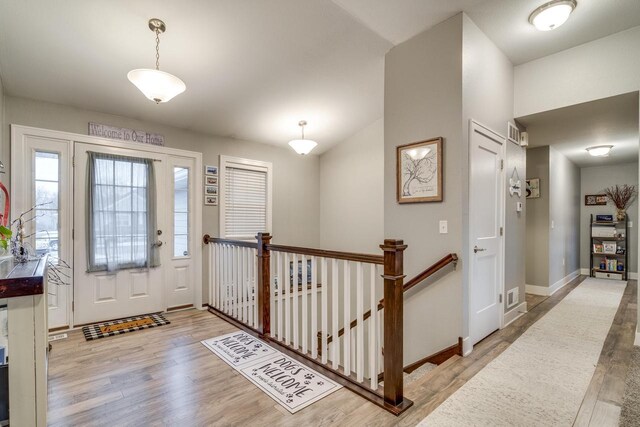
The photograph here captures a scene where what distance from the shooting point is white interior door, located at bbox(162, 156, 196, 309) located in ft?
13.4

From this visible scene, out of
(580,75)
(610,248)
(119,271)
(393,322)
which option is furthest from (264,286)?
(610,248)

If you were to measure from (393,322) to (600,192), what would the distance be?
7.12 metres

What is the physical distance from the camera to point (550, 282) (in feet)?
15.8

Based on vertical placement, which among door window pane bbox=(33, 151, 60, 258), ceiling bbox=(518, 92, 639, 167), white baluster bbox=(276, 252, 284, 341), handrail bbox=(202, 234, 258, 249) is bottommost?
white baluster bbox=(276, 252, 284, 341)

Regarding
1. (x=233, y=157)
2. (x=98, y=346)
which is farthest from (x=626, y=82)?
(x=98, y=346)

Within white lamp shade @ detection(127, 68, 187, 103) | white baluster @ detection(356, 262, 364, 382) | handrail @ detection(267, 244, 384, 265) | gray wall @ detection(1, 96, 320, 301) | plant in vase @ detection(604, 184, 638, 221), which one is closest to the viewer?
handrail @ detection(267, 244, 384, 265)

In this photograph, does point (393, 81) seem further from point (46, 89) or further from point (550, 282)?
point (550, 282)

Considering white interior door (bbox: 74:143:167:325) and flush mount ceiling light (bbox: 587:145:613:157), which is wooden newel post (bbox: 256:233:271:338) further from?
flush mount ceiling light (bbox: 587:145:613:157)

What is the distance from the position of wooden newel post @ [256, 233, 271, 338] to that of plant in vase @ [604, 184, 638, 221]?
7.02m

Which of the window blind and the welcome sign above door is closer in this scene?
the welcome sign above door

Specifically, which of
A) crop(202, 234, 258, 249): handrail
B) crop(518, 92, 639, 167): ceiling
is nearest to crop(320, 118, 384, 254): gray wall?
crop(518, 92, 639, 167): ceiling

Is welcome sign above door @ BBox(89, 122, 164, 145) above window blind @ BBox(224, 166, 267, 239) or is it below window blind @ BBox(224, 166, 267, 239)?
above

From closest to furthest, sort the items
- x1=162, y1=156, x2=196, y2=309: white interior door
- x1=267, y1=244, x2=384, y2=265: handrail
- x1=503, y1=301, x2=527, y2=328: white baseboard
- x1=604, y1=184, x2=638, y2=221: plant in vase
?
1. x1=267, y1=244, x2=384, y2=265: handrail
2. x1=503, y1=301, x2=527, y2=328: white baseboard
3. x1=162, y1=156, x2=196, y2=309: white interior door
4. x1=604, y1=184, x2=638, y2=221: plant in vase

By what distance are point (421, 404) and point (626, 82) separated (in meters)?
3.42
